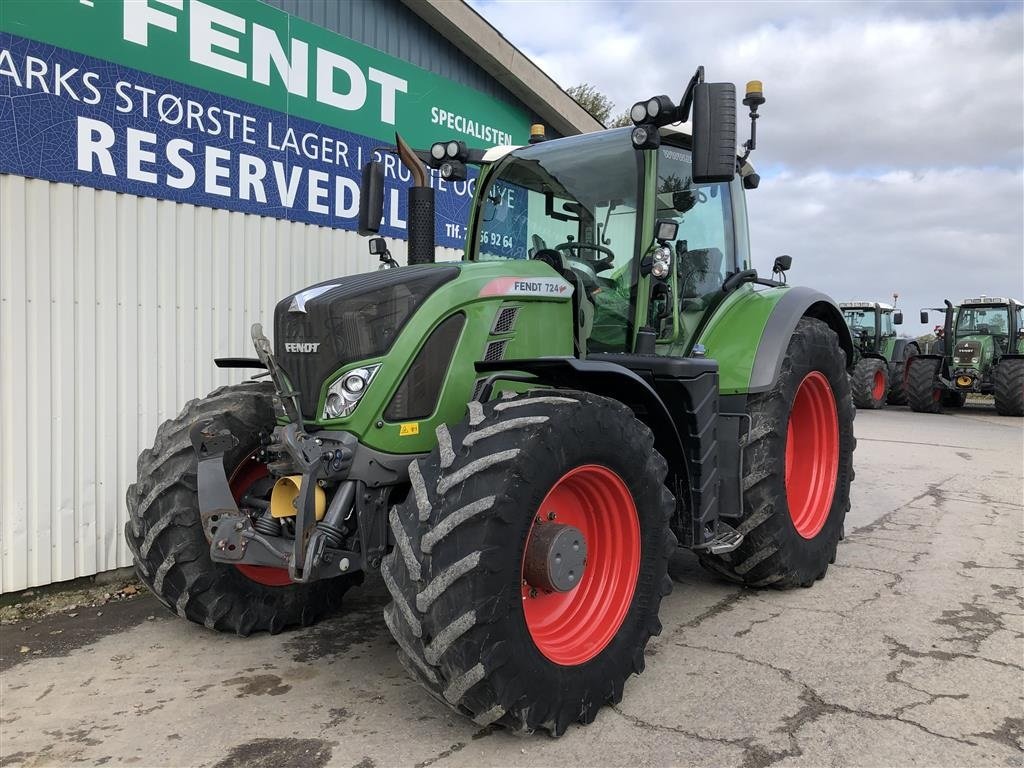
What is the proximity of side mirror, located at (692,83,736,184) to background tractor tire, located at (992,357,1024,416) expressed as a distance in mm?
15568

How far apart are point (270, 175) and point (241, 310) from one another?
0.97 m

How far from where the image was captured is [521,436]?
2689 millimetres

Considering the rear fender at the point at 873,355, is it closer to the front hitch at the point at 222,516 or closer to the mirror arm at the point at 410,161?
the mirror arm at the point at 410,161

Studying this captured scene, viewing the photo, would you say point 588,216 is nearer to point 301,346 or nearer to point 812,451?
point 301,346

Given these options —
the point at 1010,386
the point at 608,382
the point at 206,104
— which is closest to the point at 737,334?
the point at 608,382

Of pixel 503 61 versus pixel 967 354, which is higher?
pixel 503 61

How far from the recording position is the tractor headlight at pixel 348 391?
2.97 m

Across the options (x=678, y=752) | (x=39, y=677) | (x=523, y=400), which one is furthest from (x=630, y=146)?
(x=39, y=677)

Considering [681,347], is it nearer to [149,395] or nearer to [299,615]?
[299,615]

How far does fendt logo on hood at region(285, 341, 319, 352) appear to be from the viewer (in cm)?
311

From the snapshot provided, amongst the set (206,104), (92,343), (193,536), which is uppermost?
(206,104)

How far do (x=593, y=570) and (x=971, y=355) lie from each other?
16.6 m

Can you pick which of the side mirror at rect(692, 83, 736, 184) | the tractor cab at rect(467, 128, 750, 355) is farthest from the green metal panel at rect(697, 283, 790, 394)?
the side mirror at rect(692, 83, 736, 184)

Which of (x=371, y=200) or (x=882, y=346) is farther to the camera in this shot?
(x=882, y=346)
